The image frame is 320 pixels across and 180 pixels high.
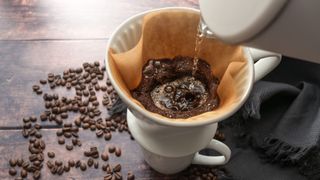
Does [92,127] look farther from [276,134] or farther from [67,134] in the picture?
[276,134]

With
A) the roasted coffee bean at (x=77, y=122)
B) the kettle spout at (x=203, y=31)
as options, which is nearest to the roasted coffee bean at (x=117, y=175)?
the roasted coffee bean at (x=77, y=122)

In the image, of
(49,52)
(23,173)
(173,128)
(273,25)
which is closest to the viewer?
(273,25)

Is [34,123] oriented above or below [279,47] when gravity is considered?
below

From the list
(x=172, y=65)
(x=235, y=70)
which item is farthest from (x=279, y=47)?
(x=172, y=65)

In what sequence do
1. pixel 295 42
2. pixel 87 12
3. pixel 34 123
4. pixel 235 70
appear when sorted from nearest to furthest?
pixel 295 42 < pixel 235 70 < pixel 34 123 < pixel 87 12

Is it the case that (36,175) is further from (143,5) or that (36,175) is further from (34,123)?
(143,5)

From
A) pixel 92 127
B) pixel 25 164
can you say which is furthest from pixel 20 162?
pixel 92 127

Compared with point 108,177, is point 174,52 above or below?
above

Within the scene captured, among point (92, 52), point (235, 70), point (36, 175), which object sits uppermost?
point (235, 70)
